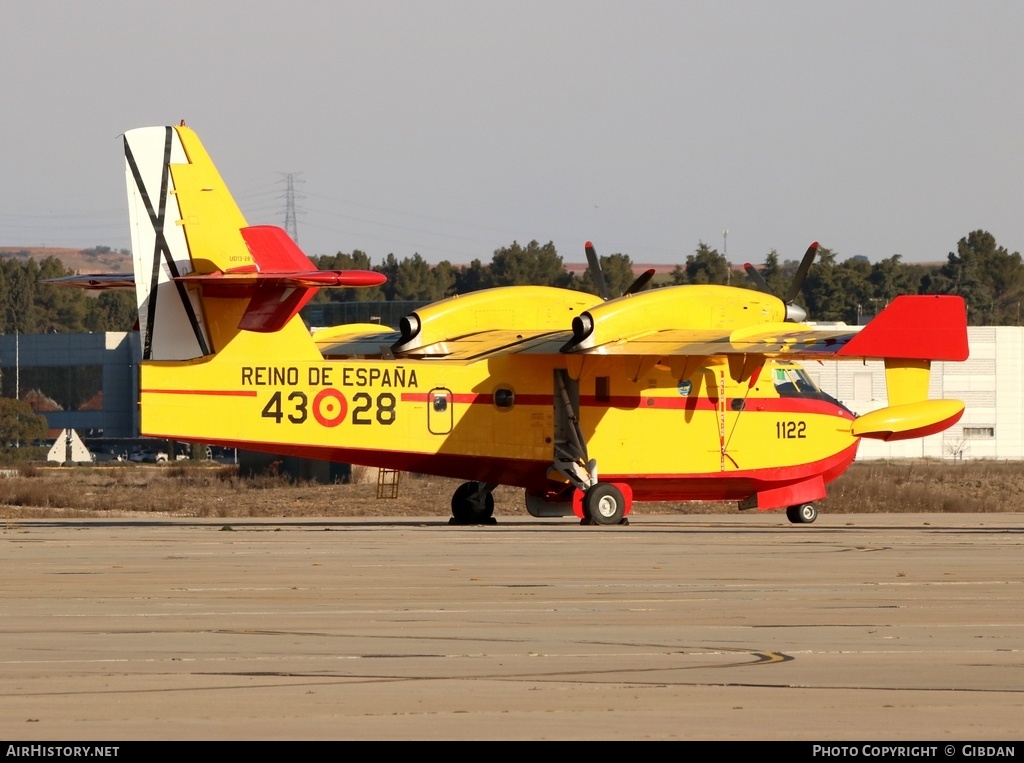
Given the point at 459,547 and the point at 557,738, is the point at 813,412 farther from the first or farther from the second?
the point at 557,738

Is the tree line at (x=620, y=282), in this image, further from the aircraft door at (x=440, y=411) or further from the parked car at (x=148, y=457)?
the aircraft door at (x=440, y=411)

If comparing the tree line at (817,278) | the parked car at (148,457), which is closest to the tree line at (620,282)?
the tree line at (817,278)

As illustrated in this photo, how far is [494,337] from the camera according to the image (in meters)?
30.0

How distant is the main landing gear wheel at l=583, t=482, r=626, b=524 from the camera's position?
28797mm

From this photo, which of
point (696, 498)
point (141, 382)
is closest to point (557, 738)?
point (141, 382)

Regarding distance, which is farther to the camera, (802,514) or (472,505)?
(802,514)

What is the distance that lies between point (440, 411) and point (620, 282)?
10195 centimetres

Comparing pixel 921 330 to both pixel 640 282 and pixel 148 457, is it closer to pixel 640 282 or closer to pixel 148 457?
pixel 640 282

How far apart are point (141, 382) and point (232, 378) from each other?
1.61 metres

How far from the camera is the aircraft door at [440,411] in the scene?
28.4m

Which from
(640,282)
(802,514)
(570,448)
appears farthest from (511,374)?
(802,514)

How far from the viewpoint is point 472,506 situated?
30.6m

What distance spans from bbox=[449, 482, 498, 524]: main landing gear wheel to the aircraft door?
249 centimetres

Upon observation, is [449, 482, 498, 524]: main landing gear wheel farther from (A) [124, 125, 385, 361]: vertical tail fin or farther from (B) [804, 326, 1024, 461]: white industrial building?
(B) [804, 326, 1024, 461]: white industrial building
